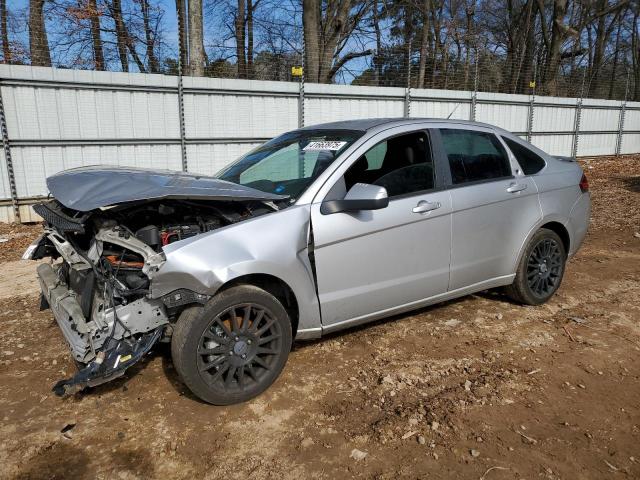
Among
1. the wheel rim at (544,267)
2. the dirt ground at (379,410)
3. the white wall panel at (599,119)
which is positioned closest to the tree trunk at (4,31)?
the dirt ground at (379,410)

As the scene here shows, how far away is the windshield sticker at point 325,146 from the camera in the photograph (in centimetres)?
362

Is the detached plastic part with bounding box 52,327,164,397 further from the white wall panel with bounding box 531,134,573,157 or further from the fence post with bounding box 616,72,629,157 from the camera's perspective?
the fence post with bounding box 616,72,629,157

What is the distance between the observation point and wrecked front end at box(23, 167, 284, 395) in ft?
9.13

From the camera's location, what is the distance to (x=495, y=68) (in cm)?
1708

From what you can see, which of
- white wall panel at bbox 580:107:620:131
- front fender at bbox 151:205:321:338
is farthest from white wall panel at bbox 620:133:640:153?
front fender at bbox 151:205:321:338

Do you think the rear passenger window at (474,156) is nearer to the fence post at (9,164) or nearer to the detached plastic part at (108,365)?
the detached plastic part at (108,365)

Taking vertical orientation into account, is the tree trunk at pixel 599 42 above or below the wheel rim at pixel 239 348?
above

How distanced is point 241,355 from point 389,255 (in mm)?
1216

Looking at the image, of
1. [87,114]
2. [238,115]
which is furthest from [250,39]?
[87,114]

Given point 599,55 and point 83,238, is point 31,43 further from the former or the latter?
point 599,55

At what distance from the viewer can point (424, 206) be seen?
3.68m

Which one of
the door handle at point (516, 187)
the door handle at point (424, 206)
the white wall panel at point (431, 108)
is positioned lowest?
the door handle at point (424, 206)

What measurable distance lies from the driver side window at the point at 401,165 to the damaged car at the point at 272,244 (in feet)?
0.04

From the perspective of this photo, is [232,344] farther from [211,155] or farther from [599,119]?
[599,119]
